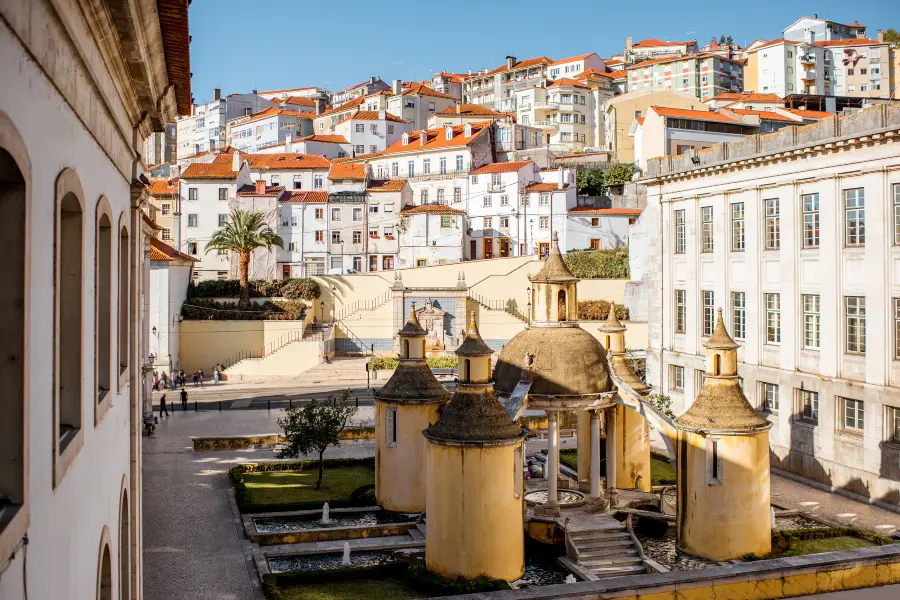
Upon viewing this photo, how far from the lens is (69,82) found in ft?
19.8

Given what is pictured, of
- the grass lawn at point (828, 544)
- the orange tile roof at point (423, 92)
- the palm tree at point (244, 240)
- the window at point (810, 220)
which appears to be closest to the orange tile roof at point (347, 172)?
the palm tree at point (244, 240)

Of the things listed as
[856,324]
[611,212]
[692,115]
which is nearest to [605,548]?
[856,324]

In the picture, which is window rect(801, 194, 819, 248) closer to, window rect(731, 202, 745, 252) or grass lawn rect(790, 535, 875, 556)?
window rect(731, 202, 745, 252)

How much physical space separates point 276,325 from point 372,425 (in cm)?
2054

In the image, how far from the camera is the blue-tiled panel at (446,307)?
200ft

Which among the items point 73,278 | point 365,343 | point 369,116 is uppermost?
point 369,116

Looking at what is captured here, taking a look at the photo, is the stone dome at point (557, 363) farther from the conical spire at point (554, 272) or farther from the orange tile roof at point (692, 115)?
the orange tile roof at point (692, 115)

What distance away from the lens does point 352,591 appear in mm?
19766

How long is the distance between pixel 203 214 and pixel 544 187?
28036 millimetres

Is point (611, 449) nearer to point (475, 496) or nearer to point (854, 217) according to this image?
point (475, 496)

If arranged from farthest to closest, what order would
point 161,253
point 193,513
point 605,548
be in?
point 161,253 < point 193,513 < point 605,548

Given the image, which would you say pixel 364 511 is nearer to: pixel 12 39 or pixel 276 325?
pixel 12 39

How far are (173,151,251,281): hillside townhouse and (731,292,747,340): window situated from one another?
45905 millimetres

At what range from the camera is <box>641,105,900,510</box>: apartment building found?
89.3 ft
